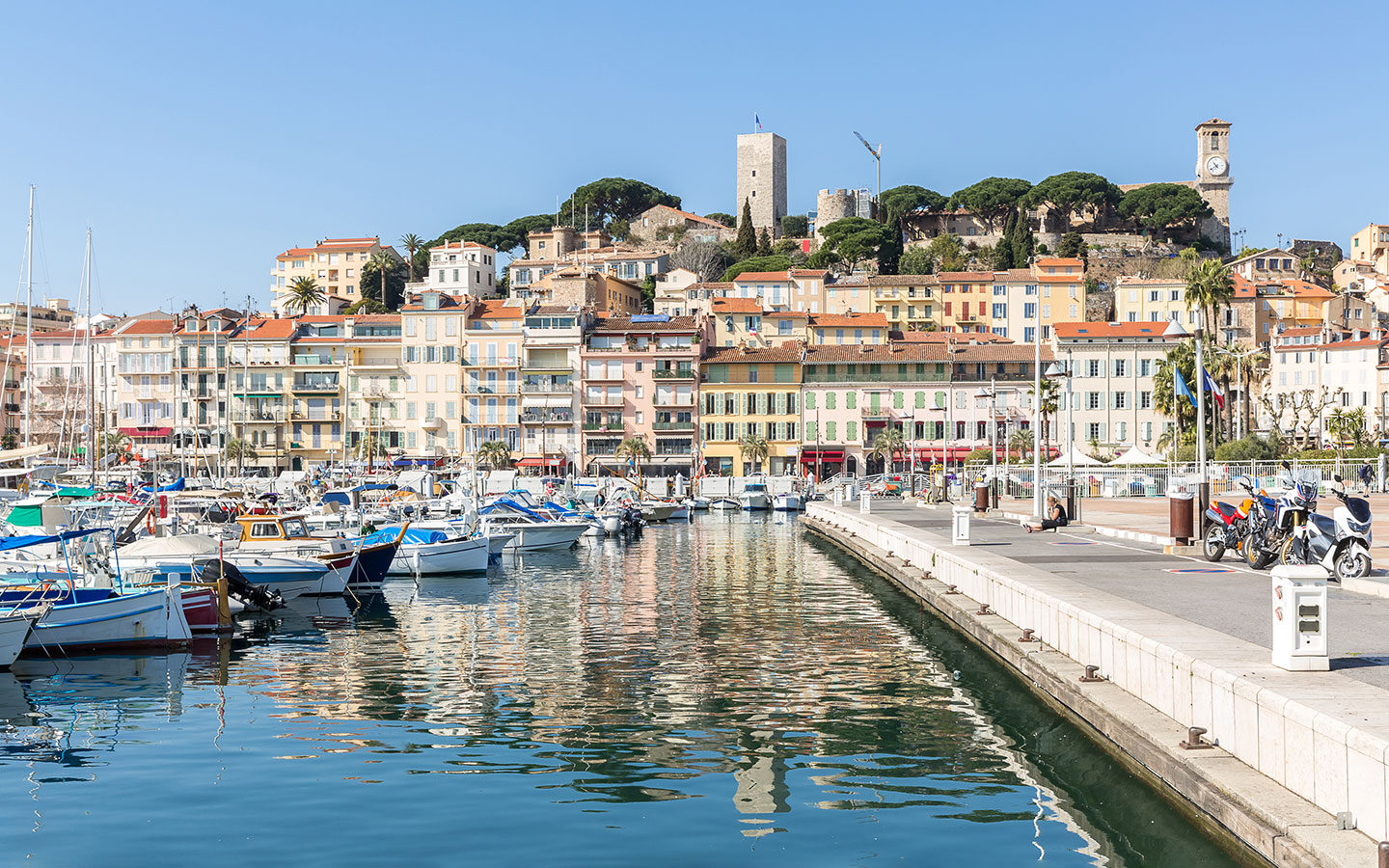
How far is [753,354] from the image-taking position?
332 feet

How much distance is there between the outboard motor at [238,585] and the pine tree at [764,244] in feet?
424

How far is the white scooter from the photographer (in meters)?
18.8

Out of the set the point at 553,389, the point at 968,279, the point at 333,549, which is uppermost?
the point at 968,279

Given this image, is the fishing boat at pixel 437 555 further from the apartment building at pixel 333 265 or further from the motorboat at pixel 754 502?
the apartment building at pixel 333 265

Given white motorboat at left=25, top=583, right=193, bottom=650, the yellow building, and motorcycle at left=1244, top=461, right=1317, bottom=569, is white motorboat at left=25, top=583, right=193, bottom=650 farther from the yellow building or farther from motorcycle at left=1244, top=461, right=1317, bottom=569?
the yellow building

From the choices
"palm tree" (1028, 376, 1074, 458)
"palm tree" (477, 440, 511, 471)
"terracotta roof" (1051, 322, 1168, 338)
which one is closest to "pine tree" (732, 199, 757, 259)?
"terracotta roof" (1051, 322, 1168, 338)

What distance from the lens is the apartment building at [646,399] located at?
100 metres

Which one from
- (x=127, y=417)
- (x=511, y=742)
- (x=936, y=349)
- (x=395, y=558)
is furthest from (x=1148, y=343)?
(x=511, y=742)

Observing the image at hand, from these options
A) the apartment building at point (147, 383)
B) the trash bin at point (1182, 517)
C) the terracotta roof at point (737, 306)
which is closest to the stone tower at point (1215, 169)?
the terracotta roof at point (737, 306)

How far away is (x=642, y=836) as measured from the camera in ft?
37.1

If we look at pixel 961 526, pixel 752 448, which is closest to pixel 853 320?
pixel 752 448

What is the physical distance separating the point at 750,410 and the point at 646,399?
8.13 meters

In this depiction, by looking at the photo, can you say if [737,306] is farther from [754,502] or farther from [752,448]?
[754,502]

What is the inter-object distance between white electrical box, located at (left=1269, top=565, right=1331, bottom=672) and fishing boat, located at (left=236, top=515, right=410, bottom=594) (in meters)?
24.9
